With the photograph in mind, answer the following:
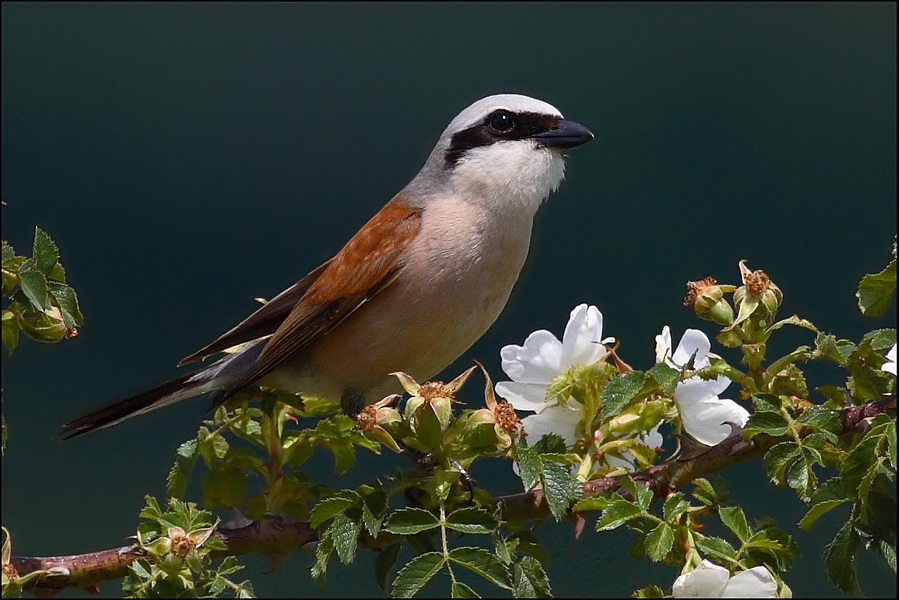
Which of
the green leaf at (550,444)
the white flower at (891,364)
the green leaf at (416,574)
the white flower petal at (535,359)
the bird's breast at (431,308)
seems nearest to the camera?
the white flower at (891,364)

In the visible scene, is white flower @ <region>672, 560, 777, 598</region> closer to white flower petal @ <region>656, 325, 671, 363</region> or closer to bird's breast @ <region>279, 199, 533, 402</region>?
white flower petal @ <region>656, 325, 671, 363</region>

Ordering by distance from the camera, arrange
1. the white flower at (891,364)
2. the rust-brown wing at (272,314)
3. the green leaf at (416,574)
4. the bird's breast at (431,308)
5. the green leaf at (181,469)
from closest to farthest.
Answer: the white flower at (891,364), the green leaf at (416,574), the green leaf at (181,469), the bird's breast at (431,308), the rust-brown wing at (272,314)

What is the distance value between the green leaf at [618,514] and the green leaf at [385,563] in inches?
11.1

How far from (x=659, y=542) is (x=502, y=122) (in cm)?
117

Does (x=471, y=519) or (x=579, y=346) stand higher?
(x=579, y=346)

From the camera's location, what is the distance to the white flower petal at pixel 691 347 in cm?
121

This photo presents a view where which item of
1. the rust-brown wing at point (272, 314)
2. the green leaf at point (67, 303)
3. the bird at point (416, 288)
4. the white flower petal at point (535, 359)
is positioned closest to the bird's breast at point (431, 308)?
the bird at point (416, 288)

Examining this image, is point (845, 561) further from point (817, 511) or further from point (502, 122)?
point (502, 122)

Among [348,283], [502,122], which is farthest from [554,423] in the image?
[502,122]

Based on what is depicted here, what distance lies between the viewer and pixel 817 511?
3.21 ft

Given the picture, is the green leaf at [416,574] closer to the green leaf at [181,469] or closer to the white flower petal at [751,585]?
the white flower petal at [751,585]

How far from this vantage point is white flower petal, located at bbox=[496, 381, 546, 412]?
4.06 ft

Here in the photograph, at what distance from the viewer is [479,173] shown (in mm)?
1973

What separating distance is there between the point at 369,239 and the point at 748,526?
43.0 inches
